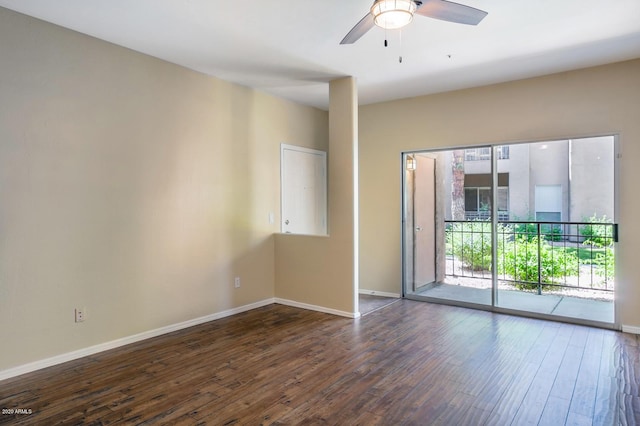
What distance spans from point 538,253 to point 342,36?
3.40 m

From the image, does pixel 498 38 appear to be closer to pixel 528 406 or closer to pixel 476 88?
pixel 476 88

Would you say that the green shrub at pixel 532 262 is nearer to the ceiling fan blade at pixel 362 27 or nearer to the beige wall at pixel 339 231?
the beige wall at pixel 339 231

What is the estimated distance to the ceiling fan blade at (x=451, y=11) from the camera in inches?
89.7

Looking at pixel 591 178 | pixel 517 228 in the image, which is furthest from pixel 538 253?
pixel 591 178

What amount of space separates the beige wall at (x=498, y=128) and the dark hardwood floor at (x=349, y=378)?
133 cm

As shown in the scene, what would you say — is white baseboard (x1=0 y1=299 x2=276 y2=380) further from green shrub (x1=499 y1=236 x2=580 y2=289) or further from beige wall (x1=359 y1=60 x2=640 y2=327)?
green shrub (x1=499 y1=236 x2=580 y2=289)

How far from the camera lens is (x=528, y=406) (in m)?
2.43

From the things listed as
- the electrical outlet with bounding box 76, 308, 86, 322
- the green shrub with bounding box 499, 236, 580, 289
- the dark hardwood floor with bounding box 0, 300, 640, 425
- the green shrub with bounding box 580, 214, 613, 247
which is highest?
the green shrub with bounding box 580, 214, 613, 247

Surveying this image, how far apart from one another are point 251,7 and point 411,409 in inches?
118

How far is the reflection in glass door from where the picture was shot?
4.13m

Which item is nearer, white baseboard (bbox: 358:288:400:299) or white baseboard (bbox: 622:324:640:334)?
white baseboard (bbox: 622:324:640:334)

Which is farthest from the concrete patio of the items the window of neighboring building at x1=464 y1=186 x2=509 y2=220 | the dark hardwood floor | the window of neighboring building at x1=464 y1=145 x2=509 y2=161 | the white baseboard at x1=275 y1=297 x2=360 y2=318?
the window of neighboring building at x1=464 y1=145 x2=509 y2=161

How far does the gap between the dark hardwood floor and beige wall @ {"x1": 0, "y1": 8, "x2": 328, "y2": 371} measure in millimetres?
414

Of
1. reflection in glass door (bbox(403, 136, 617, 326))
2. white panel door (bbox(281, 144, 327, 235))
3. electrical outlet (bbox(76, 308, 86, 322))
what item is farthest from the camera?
white panel door (bbox(281, 144, 327, 235))
